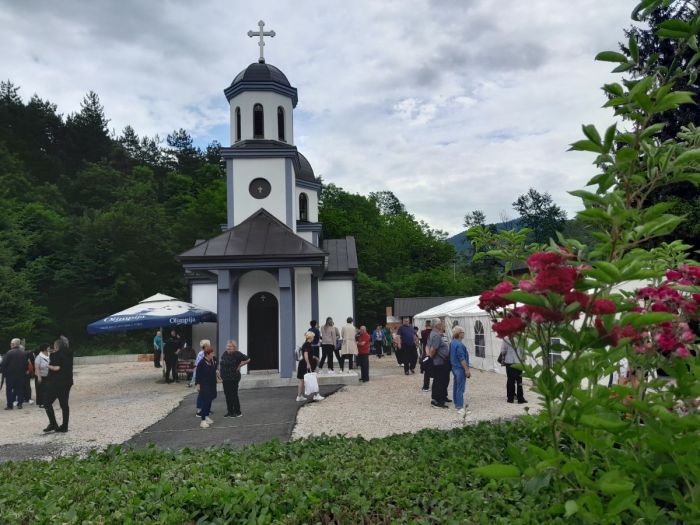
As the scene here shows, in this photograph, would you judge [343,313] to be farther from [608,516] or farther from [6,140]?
[6,140]

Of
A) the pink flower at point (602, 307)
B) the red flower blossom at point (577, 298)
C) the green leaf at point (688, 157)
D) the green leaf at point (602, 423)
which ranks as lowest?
the green leaf at point (602, 423)

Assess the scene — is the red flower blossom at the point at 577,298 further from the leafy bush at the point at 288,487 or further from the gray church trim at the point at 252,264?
the gray church trim at the point at 252,264

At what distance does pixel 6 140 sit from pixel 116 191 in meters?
12.2

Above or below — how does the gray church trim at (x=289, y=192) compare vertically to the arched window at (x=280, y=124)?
below

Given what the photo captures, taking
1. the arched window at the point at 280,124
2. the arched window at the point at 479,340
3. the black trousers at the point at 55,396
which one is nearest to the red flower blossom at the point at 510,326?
the black trousers at the point at 55,396

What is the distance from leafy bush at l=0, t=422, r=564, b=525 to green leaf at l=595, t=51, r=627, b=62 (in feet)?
5.71

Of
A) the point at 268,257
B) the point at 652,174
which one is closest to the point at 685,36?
the point at 652,174

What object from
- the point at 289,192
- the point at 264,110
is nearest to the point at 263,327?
the point at 289,192

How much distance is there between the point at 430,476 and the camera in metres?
3.93

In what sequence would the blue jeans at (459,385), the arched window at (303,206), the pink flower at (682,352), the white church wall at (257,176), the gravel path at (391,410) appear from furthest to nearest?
the arched window at (303,206) < the white church wall at (257,176) < the blue jeans at (459,385) < the gravel path at (391,410) < the pink flower at (682,352)

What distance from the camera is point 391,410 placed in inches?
425

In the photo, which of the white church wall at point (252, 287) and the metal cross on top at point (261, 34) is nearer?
the white church wall at point (252, 287)

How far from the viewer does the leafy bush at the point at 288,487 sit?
3332 mm

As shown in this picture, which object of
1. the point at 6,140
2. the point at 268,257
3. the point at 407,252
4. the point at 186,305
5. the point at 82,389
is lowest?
the point at 82,389
